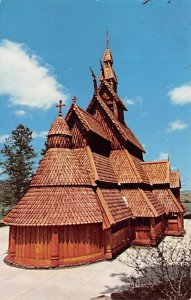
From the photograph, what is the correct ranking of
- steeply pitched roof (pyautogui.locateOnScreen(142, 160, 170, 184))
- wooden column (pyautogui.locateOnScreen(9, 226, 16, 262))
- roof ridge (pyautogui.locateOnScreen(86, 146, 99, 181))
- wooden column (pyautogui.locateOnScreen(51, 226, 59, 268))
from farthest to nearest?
steeply pitched roof (pyautogui.locateOnScreen(142, 160, 170, 184)) < roof ridge (pyautogui.locateOnScreen(86, 146, 99, 181)) < wooden column (pyautogui.locateOnScreen(9, 226, 16, 262)) < wooden column (pyautogui.locateOnScreen(51, 226, 59, 268))

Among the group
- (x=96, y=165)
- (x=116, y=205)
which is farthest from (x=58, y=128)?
(x=116, y=205)

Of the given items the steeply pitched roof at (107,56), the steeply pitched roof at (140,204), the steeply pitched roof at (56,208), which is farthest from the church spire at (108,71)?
the steeply pitched roof at (56,208)

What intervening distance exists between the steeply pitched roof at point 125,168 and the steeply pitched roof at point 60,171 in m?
4.84

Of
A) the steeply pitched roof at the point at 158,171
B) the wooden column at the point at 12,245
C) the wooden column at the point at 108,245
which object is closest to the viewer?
the wooden column at the point at 12,245

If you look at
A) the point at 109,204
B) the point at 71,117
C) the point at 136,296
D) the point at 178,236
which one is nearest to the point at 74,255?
the point at 109,204

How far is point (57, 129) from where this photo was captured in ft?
58.1

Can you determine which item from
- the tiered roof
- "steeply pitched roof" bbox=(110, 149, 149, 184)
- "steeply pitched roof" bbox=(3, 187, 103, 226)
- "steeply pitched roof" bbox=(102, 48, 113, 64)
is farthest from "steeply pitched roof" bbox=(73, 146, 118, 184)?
"steeply pitched roof" bbox=(102, 48, 113, 64)

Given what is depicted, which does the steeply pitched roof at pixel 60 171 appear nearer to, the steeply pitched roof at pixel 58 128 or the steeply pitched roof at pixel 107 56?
the steeply pitched roof at pixel 58 128

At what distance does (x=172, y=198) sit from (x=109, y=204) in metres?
9.99

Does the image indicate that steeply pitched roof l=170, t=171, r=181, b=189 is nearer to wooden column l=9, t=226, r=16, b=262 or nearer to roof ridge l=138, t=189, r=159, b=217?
roof ridge l=138, t=189, r=159, b=217

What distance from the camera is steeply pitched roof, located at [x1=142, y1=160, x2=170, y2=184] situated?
24875mm

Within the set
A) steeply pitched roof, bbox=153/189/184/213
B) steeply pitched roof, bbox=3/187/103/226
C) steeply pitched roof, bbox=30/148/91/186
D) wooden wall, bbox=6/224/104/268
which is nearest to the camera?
wooden wall, bbox=6/224/104/268

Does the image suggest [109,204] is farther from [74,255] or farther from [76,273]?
[76,273]

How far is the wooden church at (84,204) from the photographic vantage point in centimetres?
1395
